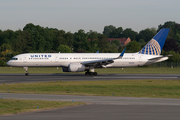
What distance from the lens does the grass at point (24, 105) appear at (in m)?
16.1

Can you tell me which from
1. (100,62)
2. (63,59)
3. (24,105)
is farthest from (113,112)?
(63,59)

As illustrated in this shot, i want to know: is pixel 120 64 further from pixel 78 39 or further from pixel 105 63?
pixel 78 39

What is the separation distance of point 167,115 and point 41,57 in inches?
1464

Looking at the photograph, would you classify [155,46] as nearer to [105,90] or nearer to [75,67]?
[75,67]

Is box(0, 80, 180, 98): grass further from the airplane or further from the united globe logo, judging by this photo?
the united globe logo

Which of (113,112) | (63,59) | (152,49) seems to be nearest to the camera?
(113,112)

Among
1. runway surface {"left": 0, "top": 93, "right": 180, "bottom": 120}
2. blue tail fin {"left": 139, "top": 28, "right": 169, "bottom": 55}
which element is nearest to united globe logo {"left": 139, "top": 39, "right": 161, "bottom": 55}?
blue tail fin {"left": 139, "top": 28, "right": 169, "bottom": 55}

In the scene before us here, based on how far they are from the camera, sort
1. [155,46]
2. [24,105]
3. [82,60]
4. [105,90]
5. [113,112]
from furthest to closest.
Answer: [155,46]
[82,60]
[105,90]
[24,105]
[113,112]

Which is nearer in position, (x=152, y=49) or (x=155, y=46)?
(x=152, y=49)

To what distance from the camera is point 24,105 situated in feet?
58.5

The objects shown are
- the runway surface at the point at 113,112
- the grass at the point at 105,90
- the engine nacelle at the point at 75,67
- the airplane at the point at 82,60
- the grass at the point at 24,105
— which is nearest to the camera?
the runway surface at the point at 113,112

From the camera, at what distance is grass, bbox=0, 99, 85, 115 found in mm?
16131

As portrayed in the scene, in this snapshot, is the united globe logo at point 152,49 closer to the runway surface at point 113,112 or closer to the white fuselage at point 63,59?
the white fuselage at point 63,59

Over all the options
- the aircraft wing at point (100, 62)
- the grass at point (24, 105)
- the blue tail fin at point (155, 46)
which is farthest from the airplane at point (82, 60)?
the grass at point (24, 105)
